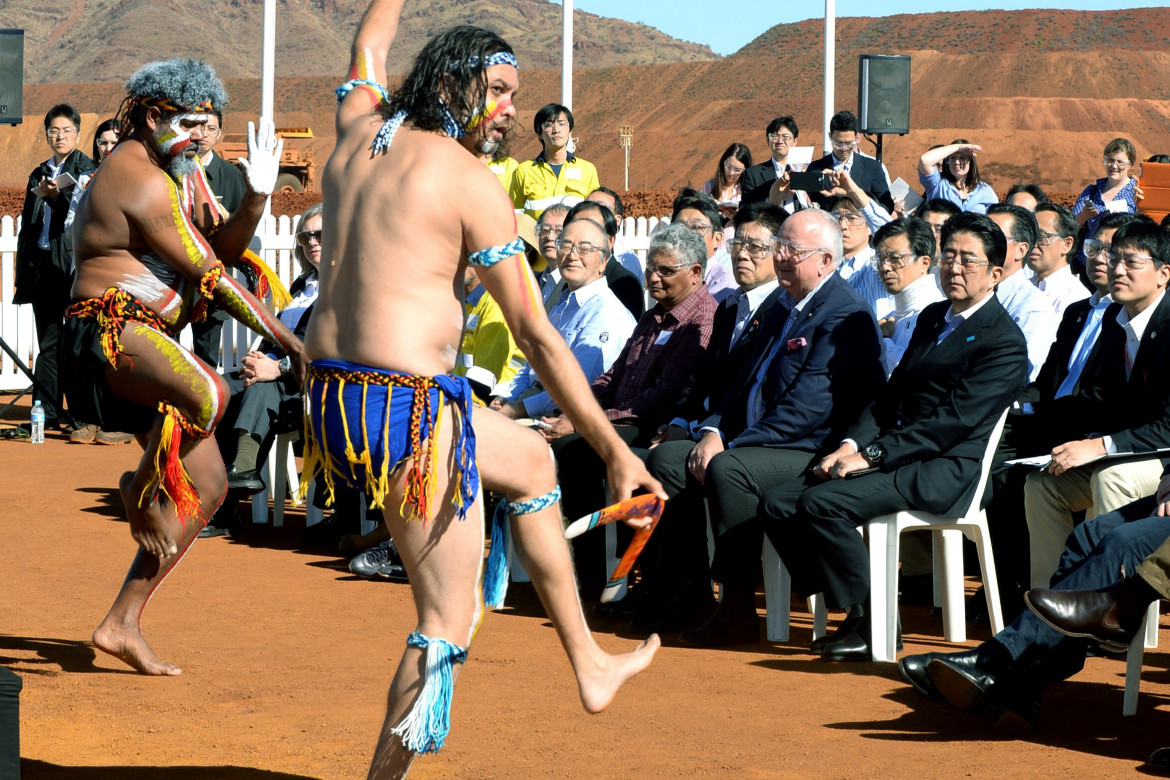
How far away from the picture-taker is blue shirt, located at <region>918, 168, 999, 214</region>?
1086cm

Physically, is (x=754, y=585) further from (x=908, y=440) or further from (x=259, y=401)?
(x=259, y=401)

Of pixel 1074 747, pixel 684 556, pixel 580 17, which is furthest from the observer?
pixel 580 17

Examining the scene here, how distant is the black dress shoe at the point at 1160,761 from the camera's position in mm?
4068

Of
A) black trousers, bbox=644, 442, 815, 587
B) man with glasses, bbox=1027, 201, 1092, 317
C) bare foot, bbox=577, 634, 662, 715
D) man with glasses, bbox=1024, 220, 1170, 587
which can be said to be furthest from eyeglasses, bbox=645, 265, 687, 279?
bare foot, bbox=577, 634, 662, 715

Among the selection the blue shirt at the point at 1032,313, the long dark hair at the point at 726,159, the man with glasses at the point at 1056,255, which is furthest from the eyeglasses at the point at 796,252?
the long dark hair at the point at 726,159

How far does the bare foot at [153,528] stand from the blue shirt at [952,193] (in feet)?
24.0

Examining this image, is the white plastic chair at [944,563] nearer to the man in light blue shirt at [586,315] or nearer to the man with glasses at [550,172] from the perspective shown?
the man in light blue shirt at [586,315]

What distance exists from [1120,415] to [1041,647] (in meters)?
1.49

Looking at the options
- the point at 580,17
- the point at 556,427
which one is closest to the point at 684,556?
the point at 556,427

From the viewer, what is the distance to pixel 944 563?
5.61 metres

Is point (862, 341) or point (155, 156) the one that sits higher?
point (155, 156)

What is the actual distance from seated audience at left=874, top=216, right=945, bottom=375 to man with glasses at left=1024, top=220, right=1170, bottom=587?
117 cm

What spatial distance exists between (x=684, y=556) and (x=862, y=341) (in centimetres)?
119

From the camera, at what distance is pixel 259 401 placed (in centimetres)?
809
